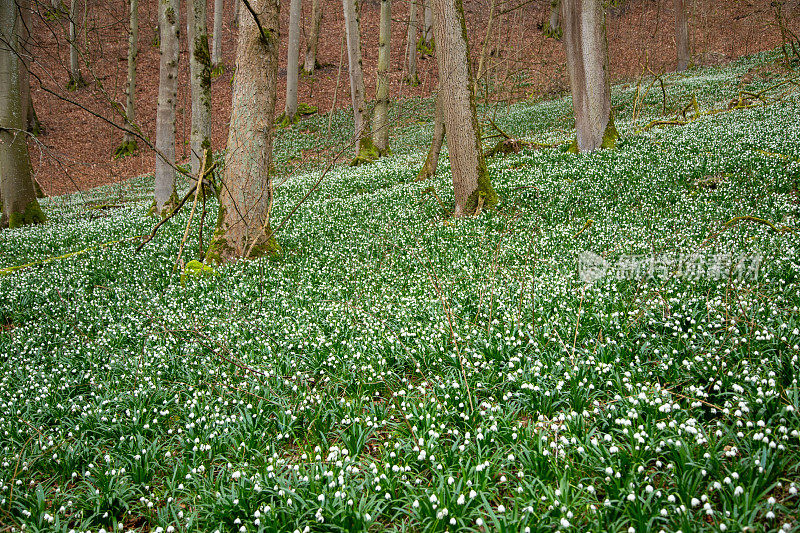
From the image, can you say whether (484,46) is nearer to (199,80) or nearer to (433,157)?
(433,157)

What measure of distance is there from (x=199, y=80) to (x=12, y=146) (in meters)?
5.12

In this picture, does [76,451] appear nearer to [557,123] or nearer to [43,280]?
[43,280]

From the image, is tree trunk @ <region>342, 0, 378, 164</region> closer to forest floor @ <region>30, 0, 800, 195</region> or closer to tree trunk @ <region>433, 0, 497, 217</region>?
forest floor @ <region>30, 0, 800, 195</region>

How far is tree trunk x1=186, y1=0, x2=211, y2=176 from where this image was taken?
14.0m

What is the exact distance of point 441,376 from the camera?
4.43 meters

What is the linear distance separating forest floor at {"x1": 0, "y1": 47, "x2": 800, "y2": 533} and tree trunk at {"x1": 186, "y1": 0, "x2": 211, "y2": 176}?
6.62m

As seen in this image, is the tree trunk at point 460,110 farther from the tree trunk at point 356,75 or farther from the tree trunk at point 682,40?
the tree trunk at point 682,40

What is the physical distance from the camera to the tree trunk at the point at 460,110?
9445 mm

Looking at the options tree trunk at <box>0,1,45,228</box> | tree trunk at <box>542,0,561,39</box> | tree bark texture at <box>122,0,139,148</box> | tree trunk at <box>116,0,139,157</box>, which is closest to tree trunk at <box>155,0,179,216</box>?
tree trunk at <box>0,1,45,228</box>

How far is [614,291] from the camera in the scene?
536cm

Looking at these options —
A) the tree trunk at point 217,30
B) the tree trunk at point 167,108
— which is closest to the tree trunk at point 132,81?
the tree trunk at point 217,30

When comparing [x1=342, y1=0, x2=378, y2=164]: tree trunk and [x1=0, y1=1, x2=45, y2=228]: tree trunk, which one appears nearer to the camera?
[x1=0, y1=1, x2=45, y2=228]: tree trunk

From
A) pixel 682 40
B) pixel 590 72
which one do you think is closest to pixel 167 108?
pixel 590 72

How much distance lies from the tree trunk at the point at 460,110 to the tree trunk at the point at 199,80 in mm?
7857
